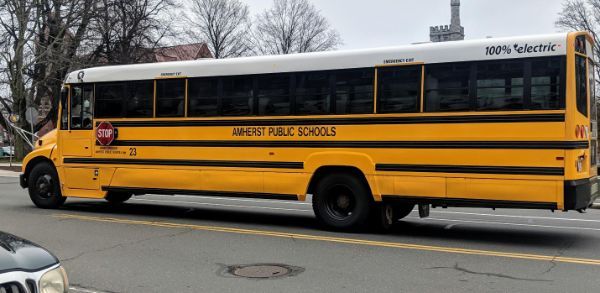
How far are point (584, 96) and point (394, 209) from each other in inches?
139

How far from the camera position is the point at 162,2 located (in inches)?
1453

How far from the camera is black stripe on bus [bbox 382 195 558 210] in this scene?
324 inches

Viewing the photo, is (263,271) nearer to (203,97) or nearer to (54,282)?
(54,282)

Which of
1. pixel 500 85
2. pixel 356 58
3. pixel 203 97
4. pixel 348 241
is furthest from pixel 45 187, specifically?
pixel 500 85

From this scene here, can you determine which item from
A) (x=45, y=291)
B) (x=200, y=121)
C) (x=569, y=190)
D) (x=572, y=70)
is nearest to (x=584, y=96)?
(x=572, y=70)

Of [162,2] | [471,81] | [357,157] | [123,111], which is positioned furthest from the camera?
[162,2]

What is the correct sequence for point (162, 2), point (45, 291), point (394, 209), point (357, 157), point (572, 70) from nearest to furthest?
point (45, 291) < point (572, 70) < point (357, 157) < point (394, 209) < point (162, 2)

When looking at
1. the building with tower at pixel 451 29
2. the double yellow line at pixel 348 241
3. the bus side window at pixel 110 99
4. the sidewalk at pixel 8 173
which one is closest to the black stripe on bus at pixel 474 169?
the double yellow line at pixel 348 241

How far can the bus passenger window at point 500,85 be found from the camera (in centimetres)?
831

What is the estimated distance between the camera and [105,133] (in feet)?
38.7

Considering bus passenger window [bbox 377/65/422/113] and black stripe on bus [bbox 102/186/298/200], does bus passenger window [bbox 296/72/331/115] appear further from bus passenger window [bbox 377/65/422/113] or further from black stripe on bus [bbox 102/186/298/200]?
black stripe on bus [bbox 102/186/298/200]

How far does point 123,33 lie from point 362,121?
2896cm

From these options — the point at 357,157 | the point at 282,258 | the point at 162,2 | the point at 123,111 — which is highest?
the point at 162,2

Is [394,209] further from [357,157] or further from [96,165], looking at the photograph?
[96,165]
